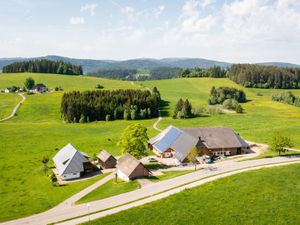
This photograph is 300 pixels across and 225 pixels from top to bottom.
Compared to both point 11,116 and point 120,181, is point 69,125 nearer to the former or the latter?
point 11,116

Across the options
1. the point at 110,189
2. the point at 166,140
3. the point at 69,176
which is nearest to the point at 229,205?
the point at 110,189

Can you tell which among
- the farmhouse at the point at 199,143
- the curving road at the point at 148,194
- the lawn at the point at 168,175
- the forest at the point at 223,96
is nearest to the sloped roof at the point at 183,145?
the farmhouse at the point at 199,143

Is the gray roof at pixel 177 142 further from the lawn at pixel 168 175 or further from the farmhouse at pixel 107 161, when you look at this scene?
the farmhouse at pixel 107 161

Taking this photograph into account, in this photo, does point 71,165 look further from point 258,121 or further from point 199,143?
point 258,121

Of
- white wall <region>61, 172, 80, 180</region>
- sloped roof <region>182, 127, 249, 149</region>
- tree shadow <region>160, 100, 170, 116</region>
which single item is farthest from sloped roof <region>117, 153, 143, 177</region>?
tree shadow <region>160, 100, 170, 116</region>

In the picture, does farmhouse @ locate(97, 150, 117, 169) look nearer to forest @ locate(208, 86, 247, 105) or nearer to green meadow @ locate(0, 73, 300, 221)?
green meadow @ locate(0, 73, 300, 221)
